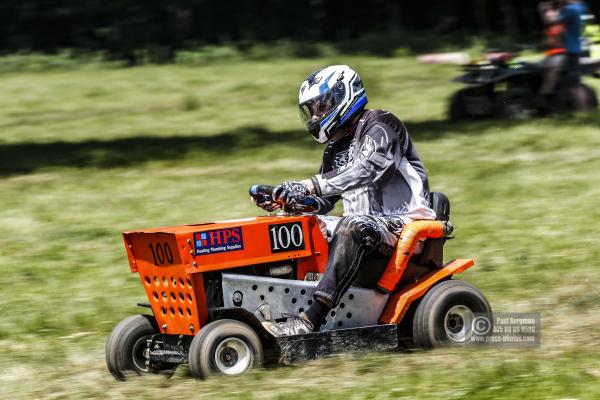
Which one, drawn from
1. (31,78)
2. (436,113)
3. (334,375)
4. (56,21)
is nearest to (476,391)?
(334,375)

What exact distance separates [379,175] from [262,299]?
3.26ft

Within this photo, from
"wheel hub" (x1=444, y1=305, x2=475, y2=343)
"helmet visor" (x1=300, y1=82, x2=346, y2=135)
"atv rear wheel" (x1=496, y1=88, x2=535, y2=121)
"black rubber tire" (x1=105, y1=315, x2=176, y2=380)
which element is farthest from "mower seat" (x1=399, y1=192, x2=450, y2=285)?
"atv rear wheel" (x1=496, y1=88, x2=535, y2=121)

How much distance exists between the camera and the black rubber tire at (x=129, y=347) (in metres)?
6.79

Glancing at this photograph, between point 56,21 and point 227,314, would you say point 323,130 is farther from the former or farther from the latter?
point 56,21

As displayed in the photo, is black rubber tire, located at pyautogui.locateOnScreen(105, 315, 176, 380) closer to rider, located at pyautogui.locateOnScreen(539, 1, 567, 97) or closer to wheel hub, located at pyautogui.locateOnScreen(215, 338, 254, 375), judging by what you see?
wheel hub, located at pyautogui.locateOnScreen(215, 338, 254, 375)

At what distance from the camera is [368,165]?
6863 mm

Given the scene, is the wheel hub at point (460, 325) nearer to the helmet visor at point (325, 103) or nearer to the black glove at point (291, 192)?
the black glove at point (291, 192)

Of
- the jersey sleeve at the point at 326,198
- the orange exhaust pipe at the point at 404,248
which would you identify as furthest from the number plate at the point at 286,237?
the orange exhaust pipe at the point at 404,248

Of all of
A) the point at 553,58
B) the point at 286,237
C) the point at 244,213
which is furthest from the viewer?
the point at 553,58

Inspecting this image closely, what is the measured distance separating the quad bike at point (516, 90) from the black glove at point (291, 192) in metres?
11.3

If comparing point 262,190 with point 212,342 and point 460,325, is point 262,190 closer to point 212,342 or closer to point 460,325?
point 212,342

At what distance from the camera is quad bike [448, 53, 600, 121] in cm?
1767

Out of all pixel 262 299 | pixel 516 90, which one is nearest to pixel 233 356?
pixel 262 299

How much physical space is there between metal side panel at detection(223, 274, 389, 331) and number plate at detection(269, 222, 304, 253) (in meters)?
0.19
